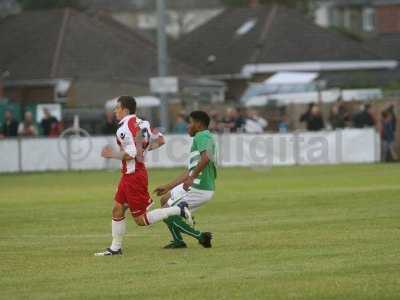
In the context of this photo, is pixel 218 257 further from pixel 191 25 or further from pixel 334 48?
pixel 191 25

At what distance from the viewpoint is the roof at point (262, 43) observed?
218ft

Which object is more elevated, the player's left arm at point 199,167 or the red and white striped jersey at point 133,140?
the red and white striped jersey at point 133,140

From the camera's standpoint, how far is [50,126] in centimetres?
4059

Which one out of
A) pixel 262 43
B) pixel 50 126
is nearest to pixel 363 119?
pixel 50 126

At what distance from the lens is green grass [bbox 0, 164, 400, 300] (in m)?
12.0

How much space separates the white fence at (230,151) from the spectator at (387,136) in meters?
0.29

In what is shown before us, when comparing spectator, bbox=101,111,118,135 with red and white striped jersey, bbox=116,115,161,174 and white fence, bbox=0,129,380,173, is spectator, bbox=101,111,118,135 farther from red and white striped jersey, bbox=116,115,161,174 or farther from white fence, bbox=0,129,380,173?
red and white striped jersey, bbox=116,115,161,174

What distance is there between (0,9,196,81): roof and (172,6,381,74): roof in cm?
459

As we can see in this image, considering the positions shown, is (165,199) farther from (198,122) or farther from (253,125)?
(253,125)

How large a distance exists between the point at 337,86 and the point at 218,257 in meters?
43.3

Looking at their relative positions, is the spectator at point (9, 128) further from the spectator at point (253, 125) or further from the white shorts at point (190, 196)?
the white shorts at point (190, 196)

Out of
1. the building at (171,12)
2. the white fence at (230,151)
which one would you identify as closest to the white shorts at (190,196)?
the white fence at (230,151)

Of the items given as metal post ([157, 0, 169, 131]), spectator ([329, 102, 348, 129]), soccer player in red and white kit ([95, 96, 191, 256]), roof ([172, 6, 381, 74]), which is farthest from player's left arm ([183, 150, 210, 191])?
roof ([172, 6, 381, 74])

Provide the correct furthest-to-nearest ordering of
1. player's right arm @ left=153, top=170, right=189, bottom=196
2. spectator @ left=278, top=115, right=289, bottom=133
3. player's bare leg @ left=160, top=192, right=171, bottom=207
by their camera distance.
→ spectator @ left=278, top=115, right=289, bottom=133 → player's bare leg @ left=160, top=192, right=171, bottom=207 → player's right arm @ left=153, top=170, right=189, bottom=196
